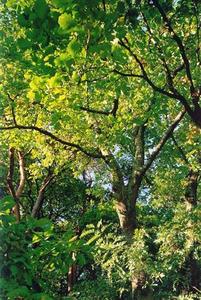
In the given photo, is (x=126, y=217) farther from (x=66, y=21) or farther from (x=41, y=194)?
(x=66, y=21)

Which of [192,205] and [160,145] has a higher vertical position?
[160,145]

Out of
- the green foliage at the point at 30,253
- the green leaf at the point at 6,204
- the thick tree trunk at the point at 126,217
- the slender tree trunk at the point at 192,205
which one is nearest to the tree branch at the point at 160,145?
the thick tree trunk at the point at 126,217

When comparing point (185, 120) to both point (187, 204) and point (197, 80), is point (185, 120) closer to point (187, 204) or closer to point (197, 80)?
point (187, 204)

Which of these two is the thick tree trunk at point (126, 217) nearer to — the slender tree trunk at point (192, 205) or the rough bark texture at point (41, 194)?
the slender tree trunk at point (192, 205)

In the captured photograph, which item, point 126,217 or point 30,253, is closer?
point 30,253

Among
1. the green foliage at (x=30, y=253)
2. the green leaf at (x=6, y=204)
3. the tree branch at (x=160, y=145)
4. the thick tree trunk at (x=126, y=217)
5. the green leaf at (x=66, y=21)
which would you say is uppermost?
the tree branch at (x=160, y=145)

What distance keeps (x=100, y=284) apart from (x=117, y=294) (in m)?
0.94

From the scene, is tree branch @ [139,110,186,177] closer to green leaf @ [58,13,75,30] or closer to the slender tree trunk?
the slender tree trunk

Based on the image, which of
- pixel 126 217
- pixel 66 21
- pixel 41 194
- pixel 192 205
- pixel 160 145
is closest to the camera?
pixel 66 21

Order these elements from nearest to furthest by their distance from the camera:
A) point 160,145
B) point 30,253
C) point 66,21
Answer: point 66,21
point 30,253
point 160,145

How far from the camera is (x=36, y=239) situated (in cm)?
479

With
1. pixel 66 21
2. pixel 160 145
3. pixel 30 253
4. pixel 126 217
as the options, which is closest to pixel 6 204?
pixel 30 253

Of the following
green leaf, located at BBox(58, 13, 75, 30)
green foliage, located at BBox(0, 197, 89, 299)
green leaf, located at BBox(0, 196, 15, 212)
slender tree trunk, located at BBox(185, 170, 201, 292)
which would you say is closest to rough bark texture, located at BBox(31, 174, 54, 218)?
slender tree trunk, located at BBox(185, 170, 201, 292)

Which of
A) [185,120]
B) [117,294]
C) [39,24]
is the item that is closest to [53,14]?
[39,24]
